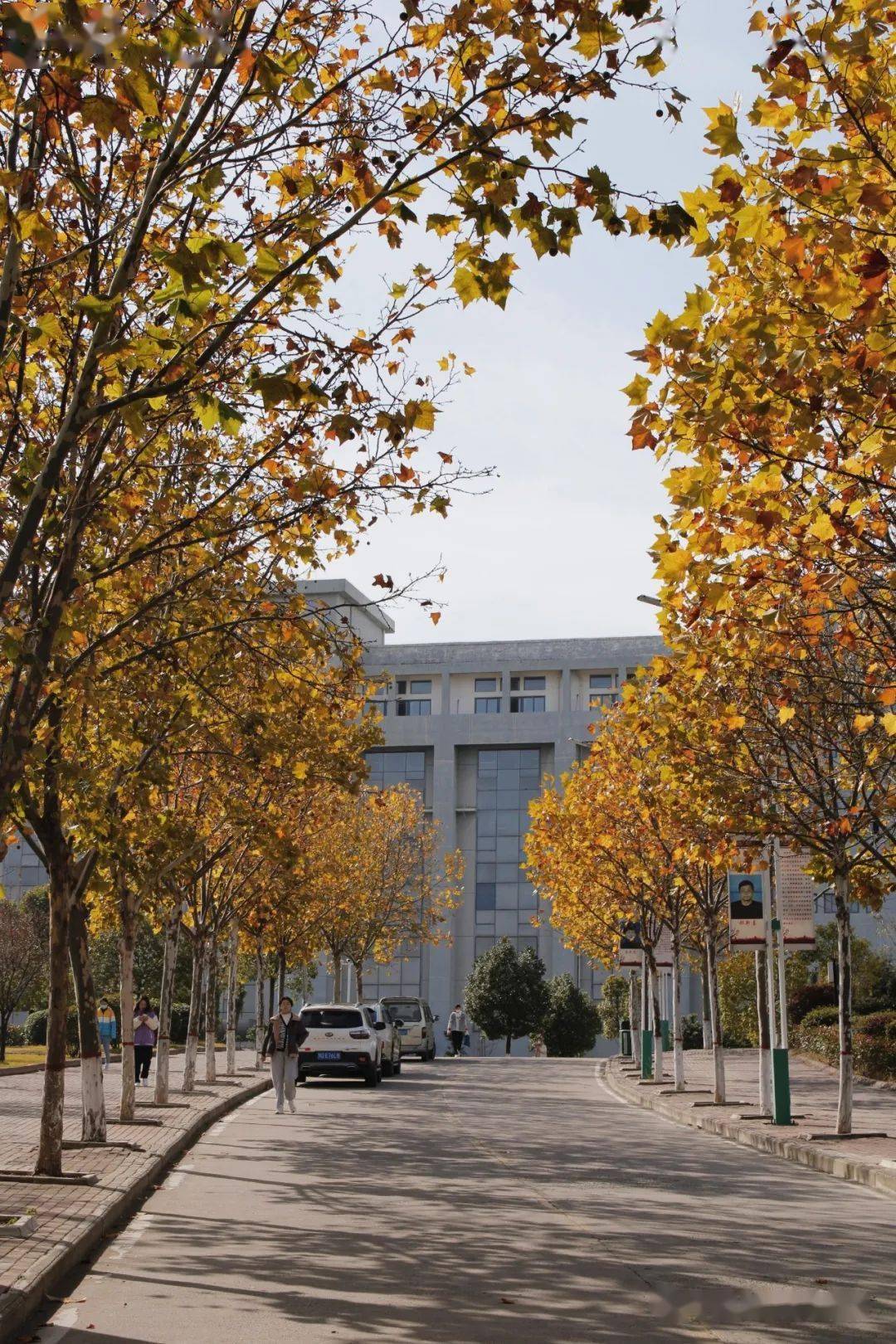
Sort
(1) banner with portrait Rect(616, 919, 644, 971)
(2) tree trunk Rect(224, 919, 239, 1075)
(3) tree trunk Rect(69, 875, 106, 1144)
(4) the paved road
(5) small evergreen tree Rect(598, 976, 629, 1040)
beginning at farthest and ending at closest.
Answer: (5) small evergreen tree Rect(598, 976, 629, 1040) → (1) banner with portrait Rect(616, 919, 644, 971) → (2) tree trunk Rect(224, 919, 239, 1075) → (3) tree trunk Rect(69, 875, 106, 1144) → (4) the paved road

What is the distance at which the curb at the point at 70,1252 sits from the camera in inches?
306

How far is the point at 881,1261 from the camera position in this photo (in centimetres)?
1031

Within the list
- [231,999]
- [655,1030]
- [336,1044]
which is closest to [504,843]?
[231,999]

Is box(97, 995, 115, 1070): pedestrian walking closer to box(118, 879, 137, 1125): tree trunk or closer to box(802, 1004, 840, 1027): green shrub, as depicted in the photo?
box(118, 879, 137, 1125): tree trunk

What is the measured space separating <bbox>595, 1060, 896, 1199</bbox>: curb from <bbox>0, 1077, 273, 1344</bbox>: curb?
21.8ft

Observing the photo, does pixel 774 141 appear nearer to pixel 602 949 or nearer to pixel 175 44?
pixel 175 44

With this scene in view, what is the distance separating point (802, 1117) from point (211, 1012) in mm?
13839

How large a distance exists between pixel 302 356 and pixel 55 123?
253 cm

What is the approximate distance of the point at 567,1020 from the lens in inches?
2464

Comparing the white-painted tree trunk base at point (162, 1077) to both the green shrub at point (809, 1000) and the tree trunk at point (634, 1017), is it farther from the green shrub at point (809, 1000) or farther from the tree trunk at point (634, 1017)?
the green shrub at point (809, 1000)

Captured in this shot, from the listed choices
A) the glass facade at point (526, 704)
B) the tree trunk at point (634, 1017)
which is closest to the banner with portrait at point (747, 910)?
the tree trunk at point (634, 1017)

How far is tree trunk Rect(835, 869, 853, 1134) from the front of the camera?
18.9 m

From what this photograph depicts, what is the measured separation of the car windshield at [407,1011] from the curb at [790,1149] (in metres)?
20.6

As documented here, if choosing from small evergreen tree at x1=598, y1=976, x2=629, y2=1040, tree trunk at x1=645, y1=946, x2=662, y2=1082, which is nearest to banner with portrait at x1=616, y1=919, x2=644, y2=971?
tree trunk at x1=645, y1=946, x2=662, y2=1082
